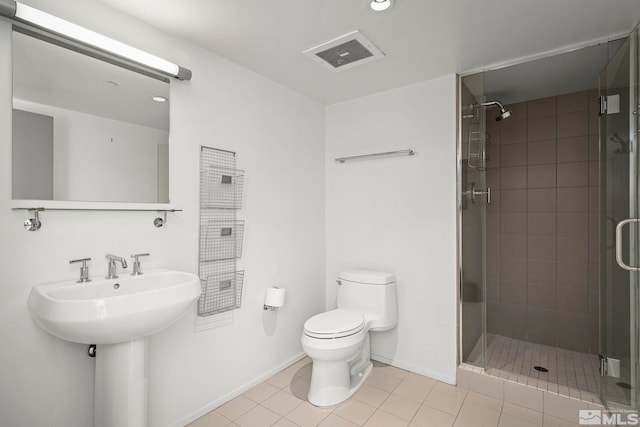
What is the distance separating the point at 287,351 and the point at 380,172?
1.60 meters

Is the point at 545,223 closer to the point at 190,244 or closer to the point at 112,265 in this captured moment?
the point at 190,244

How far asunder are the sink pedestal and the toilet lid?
969 millimetres

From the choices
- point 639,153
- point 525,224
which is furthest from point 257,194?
point 525,224

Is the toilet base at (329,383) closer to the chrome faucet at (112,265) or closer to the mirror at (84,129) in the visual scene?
the chrome faucet at (112,265)

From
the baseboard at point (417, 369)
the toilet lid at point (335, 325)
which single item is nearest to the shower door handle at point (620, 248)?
the baseboard at point (417, 369)

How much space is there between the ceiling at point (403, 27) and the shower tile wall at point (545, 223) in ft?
3.11

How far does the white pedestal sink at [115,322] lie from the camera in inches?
44.8

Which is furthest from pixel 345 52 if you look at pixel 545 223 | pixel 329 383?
pixel 545 223

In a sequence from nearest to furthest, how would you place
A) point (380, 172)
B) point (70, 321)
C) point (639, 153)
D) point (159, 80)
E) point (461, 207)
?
point (70, 321), point (639, 153), point (159, 80), point (461, 207), point (380, 172)

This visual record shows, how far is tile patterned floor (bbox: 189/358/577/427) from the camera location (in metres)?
1.84

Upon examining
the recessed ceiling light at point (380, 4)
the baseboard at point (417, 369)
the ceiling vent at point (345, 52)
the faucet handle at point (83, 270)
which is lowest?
the baseboard at point (417, 369)

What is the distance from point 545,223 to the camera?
2.74 m

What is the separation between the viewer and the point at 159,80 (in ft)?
5.69

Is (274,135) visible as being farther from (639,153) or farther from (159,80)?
(639,153)
